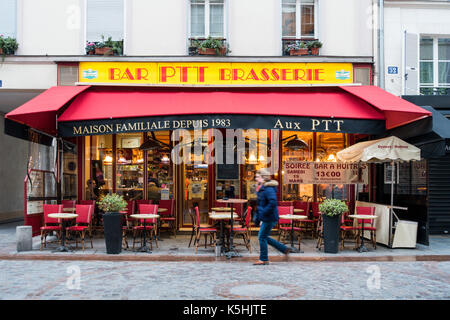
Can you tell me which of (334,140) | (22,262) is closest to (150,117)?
(22,262)

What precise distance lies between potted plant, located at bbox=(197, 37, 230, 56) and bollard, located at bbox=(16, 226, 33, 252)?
6.19 meters

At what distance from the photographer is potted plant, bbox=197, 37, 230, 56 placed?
11.6m

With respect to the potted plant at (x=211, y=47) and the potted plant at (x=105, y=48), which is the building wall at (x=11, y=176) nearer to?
the potted plant at (x=105, y=48)

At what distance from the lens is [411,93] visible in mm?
11664

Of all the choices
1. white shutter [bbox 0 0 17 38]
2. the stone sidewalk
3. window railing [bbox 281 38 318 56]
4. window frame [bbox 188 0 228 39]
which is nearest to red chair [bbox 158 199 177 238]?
the stone sidewalk

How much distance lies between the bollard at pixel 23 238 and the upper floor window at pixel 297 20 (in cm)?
830

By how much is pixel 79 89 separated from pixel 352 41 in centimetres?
750

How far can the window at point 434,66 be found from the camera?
38.9 feet

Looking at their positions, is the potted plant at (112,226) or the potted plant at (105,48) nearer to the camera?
the potted plant at (112,226)

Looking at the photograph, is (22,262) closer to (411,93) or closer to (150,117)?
(150,117)

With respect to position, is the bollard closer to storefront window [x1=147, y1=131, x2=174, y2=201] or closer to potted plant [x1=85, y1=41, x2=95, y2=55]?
storefront window [x1=147, y1=131, x2=174, y2=201]

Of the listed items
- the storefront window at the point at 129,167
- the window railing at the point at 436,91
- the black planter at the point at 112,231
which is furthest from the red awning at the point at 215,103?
A: the black planter at the point at 112,231

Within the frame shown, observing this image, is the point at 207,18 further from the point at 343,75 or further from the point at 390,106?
the point at 390,106

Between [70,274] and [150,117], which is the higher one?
[150,117]
